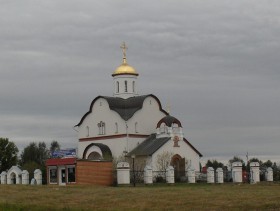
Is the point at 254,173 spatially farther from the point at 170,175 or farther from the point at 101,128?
the point at 101,128

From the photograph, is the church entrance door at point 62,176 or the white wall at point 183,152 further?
the white wall at point 183,152

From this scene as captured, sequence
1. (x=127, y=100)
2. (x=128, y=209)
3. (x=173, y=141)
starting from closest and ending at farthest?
(x=128, y=209)
(x=173, y=141)
(x=127, y=100)

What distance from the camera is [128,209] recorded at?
23.7 metres

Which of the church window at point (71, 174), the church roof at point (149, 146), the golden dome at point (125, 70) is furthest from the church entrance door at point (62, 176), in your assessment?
the golden dome at point (125, 70)

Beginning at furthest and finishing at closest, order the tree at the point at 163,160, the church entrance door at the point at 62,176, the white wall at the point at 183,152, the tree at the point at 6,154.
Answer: the tree at the point at 6,154 < the white wall at the point at 183,152 < the tree at the point at 163,160 < the church entrance door at the point at 62,176

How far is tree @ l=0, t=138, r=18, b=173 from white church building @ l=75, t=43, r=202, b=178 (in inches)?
406

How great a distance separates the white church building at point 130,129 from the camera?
5859 cm

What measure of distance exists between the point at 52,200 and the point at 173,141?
29.7 meters

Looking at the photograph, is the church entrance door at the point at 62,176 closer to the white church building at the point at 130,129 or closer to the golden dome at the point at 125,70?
the white church building at the point at 130,129

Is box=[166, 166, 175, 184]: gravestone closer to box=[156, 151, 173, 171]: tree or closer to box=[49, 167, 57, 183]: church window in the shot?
box=[156, 151, 173, 171]: tree

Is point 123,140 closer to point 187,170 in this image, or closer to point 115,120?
point 115,120

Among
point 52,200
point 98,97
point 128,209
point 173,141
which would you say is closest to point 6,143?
point 98,97

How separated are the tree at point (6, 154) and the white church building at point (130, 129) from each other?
1031 cm

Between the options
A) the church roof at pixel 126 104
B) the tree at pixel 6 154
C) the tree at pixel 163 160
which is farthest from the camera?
the tree at pixel 6 154
